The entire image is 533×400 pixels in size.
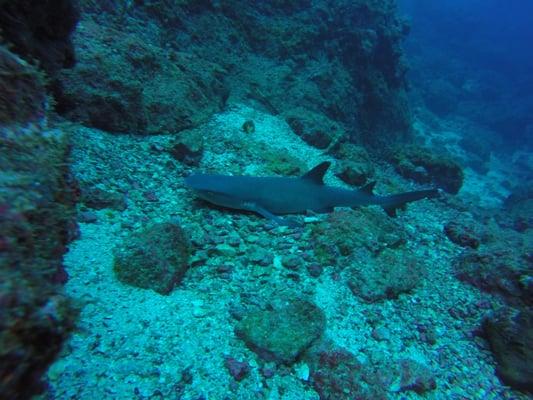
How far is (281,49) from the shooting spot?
11148mm

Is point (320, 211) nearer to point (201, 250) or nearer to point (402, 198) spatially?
point (402, 198)

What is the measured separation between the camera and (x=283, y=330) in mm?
2934

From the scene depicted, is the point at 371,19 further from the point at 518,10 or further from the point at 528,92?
the point at 518,10

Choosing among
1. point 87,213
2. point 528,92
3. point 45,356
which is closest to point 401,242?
point 87,213

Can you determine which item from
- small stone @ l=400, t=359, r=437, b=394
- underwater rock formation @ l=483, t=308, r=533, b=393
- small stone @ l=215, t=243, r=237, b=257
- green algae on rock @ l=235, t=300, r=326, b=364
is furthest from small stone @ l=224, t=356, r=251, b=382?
underwater rock formation @ l=483, t=308, r=533, b=393

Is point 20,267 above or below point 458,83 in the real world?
below

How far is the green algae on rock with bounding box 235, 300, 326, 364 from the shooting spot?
110 inches

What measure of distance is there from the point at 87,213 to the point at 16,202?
244cm

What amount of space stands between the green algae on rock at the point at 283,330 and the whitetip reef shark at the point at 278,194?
1645mm

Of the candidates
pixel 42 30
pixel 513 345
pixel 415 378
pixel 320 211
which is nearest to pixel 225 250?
pixel 320 211

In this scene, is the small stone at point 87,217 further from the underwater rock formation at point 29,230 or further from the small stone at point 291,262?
the small stone at point 291,262

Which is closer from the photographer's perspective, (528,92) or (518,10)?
(528,92)

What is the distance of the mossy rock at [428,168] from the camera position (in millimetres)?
10414

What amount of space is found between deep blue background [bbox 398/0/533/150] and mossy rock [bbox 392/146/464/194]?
21.7 m
